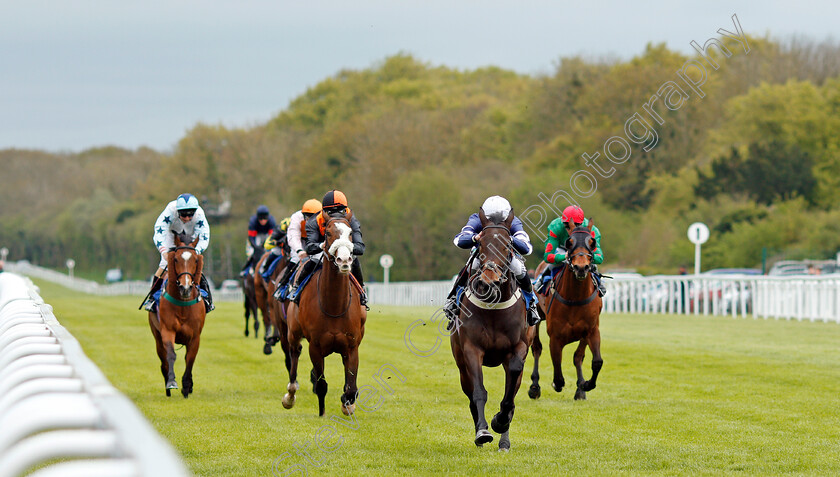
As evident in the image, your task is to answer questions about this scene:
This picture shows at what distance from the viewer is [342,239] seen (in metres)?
7.96

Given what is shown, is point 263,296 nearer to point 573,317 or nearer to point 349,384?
point 573,317

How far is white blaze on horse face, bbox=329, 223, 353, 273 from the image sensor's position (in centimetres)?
782

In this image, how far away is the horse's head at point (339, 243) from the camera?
7828 millimetres

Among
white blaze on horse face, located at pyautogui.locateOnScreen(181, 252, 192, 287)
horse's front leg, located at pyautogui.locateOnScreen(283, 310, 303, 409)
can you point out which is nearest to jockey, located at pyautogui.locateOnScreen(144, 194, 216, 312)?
white blaze on horse face, located at pyautogui.locateOnScreen(181, 252, 192, 287)

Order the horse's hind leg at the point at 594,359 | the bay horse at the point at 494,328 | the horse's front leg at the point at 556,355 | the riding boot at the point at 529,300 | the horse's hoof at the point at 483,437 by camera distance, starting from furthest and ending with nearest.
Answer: the horse's front leg at the point at 556,355 → the horse's hind leg at the point at 594,359 → the riding boot at the point at 529,300 → the bay horse at the point at 494,328 → the horse's hoof at the point at 483,437

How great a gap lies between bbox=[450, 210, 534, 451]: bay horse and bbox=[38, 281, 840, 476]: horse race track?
1.08ft

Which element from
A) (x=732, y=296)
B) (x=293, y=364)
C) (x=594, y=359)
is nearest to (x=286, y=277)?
(x=293, y=364)

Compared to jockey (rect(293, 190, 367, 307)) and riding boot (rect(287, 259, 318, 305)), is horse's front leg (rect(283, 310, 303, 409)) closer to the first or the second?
riding boot (rect(287, 259, 318, 305))

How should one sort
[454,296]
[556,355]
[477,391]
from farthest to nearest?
[556,355], [454,296], [477,391]

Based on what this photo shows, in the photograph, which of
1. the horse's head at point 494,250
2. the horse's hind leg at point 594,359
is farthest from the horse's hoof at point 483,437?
the horse's hind leg at point 594,359

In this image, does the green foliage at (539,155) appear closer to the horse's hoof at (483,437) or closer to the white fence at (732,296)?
the white fence at (732,296)

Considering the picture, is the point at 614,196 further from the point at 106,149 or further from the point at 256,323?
the point at 106,149

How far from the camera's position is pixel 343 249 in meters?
7.86

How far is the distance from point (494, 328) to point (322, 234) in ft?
8.09
